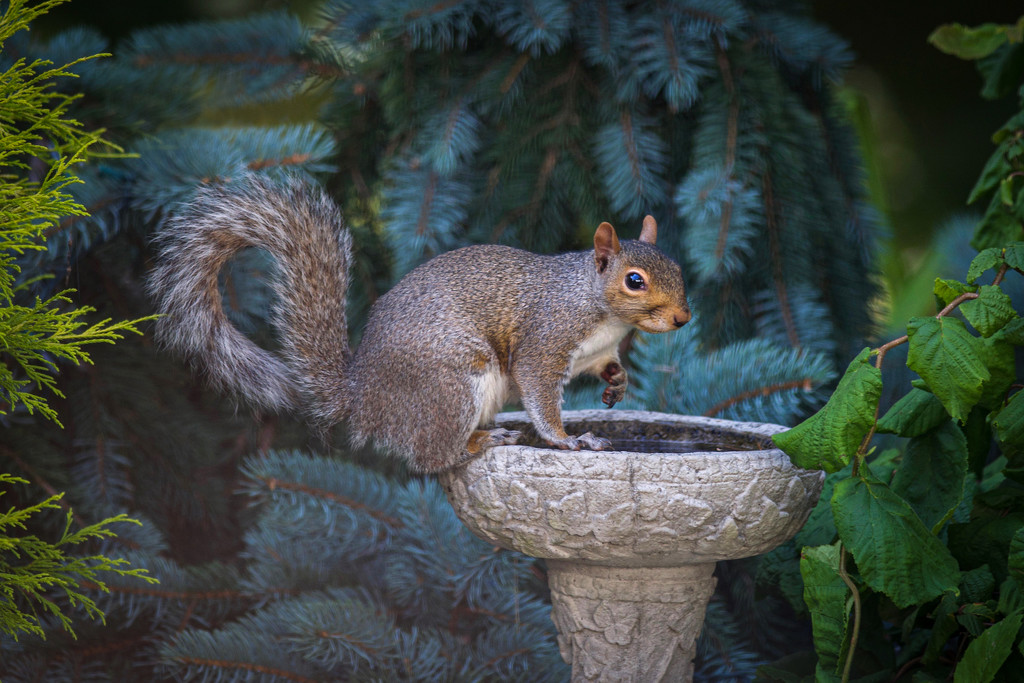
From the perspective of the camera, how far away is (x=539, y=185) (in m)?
1.36

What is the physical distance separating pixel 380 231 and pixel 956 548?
944 millimetres

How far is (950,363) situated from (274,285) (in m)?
0.77

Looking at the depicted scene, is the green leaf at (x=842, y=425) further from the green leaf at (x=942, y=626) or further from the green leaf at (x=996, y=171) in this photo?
the green leaf at (x=996, y=171)

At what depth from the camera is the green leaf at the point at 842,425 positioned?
2.55ft

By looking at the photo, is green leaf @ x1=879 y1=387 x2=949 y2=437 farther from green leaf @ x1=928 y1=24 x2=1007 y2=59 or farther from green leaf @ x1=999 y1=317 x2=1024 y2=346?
green leaf @ x1=928 y1=24 x2=1007 y2=59

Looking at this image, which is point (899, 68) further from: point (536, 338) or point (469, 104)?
point (536, 338)

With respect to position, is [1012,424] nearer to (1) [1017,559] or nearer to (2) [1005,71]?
(1) [1017,559]

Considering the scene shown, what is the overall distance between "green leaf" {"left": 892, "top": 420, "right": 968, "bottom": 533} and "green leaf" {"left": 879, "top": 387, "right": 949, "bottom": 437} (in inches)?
0.9

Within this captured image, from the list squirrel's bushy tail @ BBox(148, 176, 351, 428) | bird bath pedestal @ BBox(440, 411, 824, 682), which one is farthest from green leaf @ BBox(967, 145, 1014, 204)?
squirrel's bushy tail @ BBox(148, 176, 351, 428)

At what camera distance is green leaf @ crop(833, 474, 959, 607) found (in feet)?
2.59

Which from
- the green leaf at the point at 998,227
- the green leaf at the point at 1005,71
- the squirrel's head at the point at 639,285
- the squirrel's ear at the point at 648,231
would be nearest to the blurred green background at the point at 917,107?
the green leaf at the point at 1005,71

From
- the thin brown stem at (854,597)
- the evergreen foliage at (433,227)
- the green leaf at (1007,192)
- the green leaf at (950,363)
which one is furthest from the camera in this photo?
the evergreen foliage at (433,227)

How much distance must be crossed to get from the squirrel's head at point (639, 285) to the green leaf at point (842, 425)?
23 centimetres

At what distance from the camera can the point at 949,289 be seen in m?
0.83
